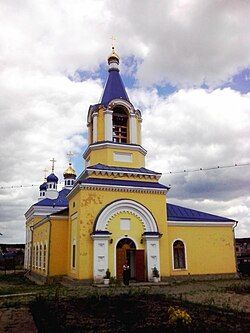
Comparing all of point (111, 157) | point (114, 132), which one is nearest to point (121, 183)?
point (111, 157)

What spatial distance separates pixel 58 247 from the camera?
72.6 ft

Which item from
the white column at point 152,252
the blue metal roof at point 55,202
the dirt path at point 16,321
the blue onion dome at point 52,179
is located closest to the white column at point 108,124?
the white column at point 152,252

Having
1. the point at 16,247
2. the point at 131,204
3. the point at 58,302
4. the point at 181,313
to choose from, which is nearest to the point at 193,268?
the point at 131,204

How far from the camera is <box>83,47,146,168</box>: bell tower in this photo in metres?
21.8

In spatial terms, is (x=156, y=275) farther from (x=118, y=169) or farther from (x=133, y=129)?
(x=133, y=129)

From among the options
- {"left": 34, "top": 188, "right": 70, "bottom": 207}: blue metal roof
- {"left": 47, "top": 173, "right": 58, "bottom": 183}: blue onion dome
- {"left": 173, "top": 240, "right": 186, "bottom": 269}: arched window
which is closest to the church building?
{"left": 173, "top": 240, "right": 186, "bottom": 269}: arched window

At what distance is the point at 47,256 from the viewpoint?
72.8 feet

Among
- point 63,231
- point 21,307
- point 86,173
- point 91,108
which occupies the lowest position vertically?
point 21,307

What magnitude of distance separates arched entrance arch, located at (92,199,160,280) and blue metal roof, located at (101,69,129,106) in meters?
6.70

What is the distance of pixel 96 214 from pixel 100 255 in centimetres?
219

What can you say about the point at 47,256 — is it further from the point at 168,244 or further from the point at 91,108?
the point at 91,108

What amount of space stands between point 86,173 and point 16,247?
159 ft

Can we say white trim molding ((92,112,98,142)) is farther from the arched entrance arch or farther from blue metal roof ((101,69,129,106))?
the arched entrance arch

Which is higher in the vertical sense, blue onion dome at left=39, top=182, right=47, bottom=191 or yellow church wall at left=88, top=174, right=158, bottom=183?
blue onion dome at left=39, top=182, right=47, bottom=191
